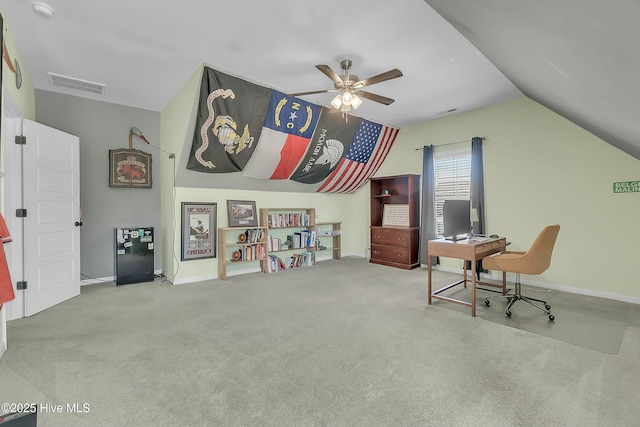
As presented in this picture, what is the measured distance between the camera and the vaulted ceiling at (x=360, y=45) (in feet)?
5.21

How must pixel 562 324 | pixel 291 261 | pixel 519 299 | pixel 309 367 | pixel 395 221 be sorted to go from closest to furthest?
1. pixel 309 367
2. pixel 562 324
3. pixel 519 299
4. pixel 291 261
5. pixel 395 221

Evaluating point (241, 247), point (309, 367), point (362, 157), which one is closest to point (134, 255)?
point (241, 247)

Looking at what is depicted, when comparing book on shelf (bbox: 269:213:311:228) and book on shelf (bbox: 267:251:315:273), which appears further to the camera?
book on shelf (bbox: 269:213:311:228)

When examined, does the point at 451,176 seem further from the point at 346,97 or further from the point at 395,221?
the point at 346,97

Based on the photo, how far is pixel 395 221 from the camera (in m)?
5.96

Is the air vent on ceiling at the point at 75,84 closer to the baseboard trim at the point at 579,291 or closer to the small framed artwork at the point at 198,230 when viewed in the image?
the small framed artwork at the point at 198,230

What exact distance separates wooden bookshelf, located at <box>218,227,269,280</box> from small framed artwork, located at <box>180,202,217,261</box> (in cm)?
16

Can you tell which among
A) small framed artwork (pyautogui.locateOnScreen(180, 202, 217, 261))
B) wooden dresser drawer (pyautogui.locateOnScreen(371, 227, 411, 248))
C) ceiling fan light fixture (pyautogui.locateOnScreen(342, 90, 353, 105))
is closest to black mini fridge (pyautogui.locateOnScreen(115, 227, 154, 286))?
small framed artwork (pyautogui.locateOnScreen(180, 202, 217, 261))

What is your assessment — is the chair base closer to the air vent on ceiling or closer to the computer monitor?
the computer monitor

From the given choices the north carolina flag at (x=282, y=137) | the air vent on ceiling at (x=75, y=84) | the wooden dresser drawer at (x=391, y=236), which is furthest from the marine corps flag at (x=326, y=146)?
the air vent on ceiling at (x=75, y=84)

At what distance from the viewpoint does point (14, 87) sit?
297cm

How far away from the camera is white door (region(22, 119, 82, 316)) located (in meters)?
3.22

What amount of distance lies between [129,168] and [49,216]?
149 centimetres

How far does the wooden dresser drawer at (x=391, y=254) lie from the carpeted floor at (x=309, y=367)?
6.86 ft
